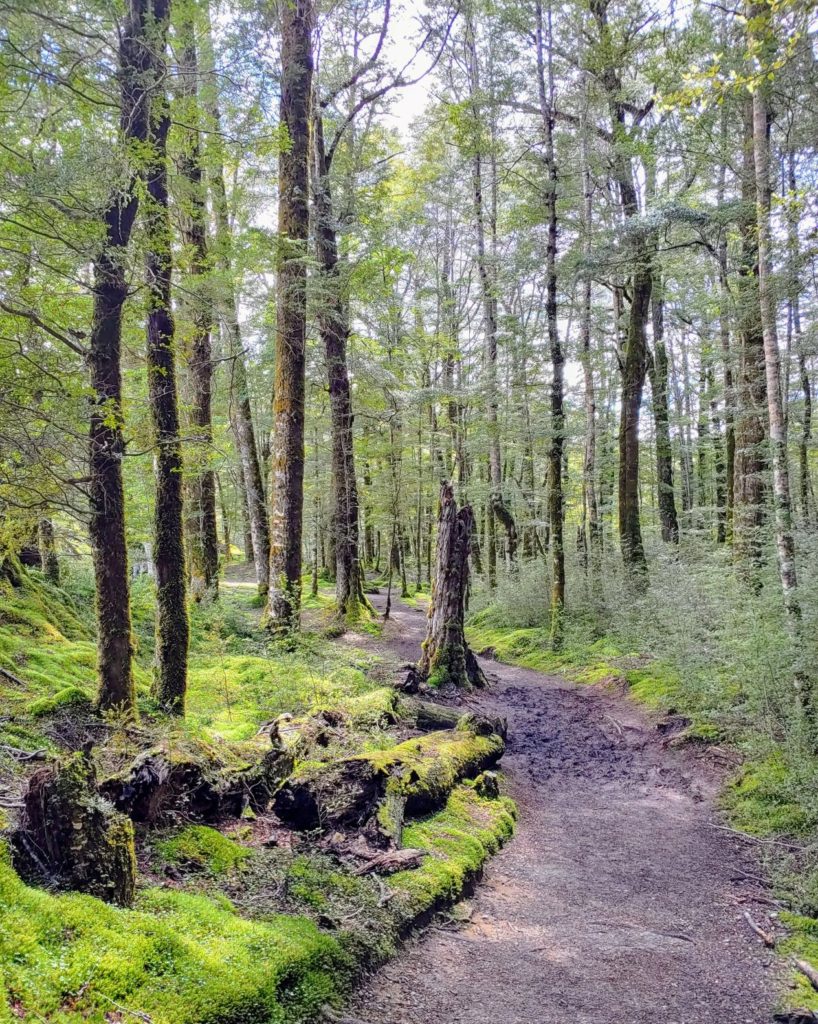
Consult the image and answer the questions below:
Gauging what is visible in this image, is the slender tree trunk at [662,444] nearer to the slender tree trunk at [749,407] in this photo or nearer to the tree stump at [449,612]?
the slender tree trunk at [749,407]

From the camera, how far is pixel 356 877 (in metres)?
4.19

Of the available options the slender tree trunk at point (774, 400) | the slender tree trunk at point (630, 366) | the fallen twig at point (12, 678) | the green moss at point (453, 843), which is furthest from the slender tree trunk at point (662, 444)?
the fallen twig at point (12, 678)

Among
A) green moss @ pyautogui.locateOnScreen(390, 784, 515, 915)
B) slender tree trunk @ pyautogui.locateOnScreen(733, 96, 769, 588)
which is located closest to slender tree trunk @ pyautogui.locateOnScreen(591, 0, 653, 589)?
slender tree trunk @ pyautogui.locateOnScreen(733, 96, 769, 588)

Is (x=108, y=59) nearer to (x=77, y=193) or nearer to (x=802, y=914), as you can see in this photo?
(x=77, y=193)

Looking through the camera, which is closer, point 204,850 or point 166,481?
point 204,850

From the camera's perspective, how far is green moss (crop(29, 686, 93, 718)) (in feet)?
16.8

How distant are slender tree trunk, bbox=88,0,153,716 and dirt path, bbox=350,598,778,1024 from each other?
3.27 m

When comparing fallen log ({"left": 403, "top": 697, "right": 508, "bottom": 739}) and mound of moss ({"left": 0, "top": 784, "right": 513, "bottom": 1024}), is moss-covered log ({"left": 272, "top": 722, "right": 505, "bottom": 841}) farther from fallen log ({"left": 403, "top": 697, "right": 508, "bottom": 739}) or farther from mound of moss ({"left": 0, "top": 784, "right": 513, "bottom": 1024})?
fallen log ({"left": 403, "top": 697, "right": 508, "bottom": 739})

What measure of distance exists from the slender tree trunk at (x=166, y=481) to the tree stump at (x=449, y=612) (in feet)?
15.6

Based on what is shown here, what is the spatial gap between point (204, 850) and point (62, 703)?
7.59ft

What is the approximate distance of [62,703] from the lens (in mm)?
5328

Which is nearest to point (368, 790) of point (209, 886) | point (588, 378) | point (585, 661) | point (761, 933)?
point (209, 886)

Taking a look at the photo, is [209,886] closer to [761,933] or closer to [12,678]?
[12,678]

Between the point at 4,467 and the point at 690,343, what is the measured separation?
2944 centimetres
